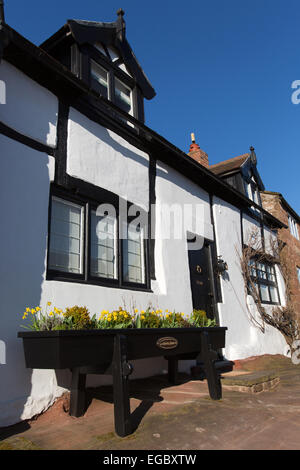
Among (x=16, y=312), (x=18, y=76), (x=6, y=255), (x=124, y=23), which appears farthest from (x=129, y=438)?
(x=124, y=23)

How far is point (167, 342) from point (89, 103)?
373cm

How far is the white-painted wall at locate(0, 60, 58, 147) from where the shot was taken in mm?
4055

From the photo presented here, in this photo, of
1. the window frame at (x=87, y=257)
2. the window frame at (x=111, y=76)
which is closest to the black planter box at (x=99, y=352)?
the window frame at (x=87, y=257)

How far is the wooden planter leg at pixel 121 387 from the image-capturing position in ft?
8.68

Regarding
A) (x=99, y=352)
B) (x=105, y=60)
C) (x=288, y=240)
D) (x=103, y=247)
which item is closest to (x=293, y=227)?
(x=288, y=240)

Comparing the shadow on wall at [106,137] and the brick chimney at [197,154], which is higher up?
the brick chimney at [197,154]

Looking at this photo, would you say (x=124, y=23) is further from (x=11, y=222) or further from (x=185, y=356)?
(x=185, y=356)

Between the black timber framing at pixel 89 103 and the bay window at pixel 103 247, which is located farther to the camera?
the bay window at pixel 103 247

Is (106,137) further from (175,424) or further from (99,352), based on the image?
(175,424)

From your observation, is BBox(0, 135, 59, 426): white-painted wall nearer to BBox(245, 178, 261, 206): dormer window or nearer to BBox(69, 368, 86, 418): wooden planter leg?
BBox(69, 368, 86, 418): wooden planter leg

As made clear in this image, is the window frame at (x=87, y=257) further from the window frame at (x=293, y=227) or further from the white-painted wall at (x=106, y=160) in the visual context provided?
the window frame at (x=293, y=227)

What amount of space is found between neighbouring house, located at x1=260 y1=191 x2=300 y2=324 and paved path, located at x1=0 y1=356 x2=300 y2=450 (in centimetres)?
714

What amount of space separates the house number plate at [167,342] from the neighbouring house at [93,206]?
1189 millimetres

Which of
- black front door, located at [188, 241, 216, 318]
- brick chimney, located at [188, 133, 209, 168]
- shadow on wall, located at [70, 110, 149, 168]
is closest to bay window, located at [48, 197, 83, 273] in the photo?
shadow on wall, located at [70, 110, 149, 168]
